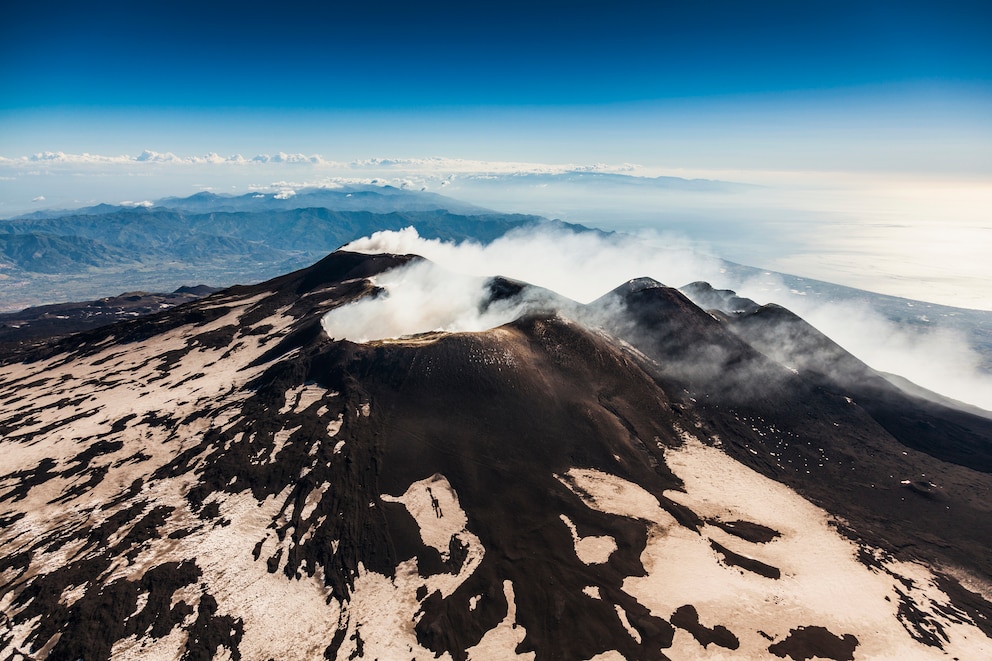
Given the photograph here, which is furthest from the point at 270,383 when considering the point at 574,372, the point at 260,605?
the point at 574,372

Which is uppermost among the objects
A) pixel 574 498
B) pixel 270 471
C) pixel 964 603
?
pixel 270 471

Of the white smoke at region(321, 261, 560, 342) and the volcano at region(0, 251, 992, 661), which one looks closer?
the volcano at region(0, 251, 992, 661)

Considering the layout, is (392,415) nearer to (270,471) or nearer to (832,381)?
(270,471)

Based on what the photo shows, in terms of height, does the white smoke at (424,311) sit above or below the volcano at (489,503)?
above

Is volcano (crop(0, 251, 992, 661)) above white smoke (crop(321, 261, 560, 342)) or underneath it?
underneath

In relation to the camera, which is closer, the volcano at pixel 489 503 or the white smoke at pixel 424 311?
the volcano at pixel 489 503

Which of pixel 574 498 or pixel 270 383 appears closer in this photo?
pixel 574 498

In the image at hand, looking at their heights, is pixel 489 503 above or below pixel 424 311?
below

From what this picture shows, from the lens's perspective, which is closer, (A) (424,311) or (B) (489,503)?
(B) (489,503)
